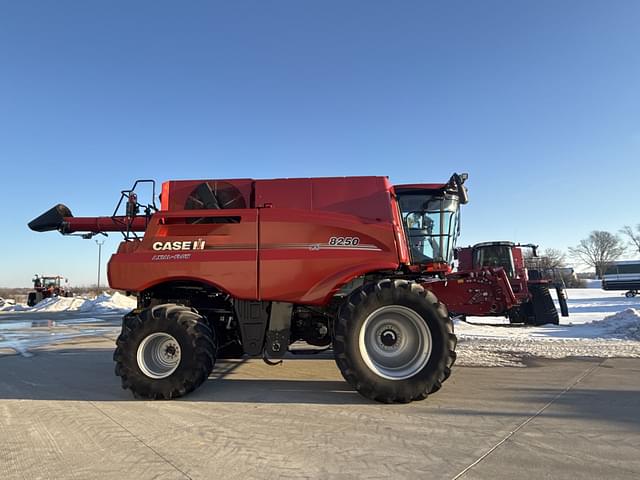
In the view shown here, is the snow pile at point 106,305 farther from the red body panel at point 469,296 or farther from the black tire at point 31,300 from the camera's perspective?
the red body panel at point 469,296

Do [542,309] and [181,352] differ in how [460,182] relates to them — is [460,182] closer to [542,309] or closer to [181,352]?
[181,352]

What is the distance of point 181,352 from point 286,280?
159 cm

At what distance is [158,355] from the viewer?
550cm

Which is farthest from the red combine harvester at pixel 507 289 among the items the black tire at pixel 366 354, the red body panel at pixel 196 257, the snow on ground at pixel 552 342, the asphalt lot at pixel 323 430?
the red body panel at pixel 196 257

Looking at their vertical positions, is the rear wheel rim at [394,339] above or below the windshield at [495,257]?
below

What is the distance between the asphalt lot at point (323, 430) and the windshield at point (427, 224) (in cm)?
193

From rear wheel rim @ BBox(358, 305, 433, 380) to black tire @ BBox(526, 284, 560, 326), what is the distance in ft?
36.7

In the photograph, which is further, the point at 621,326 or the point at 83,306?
the point at 83,306

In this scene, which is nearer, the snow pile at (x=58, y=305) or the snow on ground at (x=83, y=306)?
the snow on ground at (x=83, y=306)

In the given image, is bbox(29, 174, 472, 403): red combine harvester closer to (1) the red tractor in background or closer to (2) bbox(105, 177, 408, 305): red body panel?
(2) bbox(105, 177, 408, 305): red body panel

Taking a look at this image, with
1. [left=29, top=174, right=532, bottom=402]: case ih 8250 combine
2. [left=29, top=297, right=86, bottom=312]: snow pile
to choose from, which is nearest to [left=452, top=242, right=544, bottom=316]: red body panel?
[left=29, top=174, right=532, bottom=402]: case ih 8250 combine

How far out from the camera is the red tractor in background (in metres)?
36.2

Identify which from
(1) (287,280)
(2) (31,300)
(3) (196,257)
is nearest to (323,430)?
(1) (287,280)

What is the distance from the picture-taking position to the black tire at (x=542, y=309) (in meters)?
14.3
